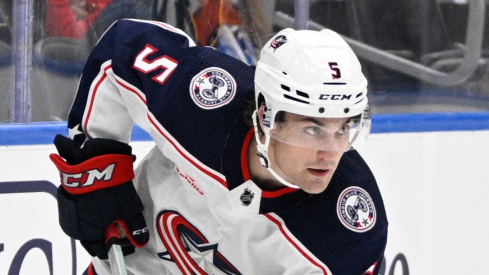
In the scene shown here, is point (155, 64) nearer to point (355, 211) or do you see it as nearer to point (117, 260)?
point (117, 260)

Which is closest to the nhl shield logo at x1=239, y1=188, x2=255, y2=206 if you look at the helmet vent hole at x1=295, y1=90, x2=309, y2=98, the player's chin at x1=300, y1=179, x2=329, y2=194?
the player's chin at x1=300, y1=179, x2=329, y2=194

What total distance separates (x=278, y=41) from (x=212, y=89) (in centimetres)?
21

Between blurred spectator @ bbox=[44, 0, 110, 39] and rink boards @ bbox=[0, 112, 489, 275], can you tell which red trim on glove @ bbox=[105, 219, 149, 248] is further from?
rink boards @ bbox=[0, 112, 489, 275]

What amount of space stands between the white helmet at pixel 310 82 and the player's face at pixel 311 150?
22mm

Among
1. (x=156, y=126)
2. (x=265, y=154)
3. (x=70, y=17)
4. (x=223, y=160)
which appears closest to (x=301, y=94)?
(x=265, y=154)

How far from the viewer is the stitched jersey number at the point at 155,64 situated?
2070 mm

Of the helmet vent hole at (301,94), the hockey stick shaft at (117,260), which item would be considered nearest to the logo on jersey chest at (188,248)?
the hockey stick shaft at (117,260)

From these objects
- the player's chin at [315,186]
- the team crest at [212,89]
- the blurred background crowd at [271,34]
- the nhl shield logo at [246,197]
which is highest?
the team crest at [212,89]

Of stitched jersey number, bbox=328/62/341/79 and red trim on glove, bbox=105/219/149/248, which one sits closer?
stitched jersey number, bbox=328/62/341/79

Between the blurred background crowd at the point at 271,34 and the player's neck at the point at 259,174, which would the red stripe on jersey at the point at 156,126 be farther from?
the blurred background crowd at the point at 271,34

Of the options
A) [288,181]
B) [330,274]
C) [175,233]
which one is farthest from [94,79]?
[330,274]

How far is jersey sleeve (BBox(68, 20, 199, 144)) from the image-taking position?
212 cm

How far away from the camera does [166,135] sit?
205 cm

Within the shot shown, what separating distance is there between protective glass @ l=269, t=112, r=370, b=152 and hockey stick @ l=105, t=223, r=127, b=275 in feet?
1.63
